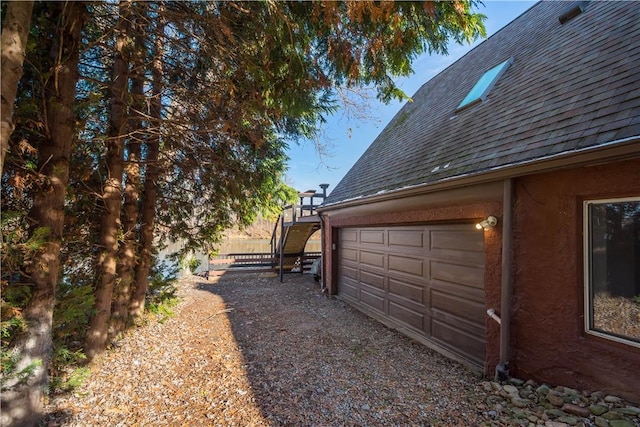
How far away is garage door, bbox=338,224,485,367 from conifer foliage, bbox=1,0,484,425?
2.50 m

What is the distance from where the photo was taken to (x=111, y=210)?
4406 millimetres

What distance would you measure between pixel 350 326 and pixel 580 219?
4414 millimetres

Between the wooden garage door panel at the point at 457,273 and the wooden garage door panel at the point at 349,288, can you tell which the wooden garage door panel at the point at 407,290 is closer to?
the wooden garage door panel at the point at 457,273

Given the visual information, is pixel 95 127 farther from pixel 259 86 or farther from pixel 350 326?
pixel 350 326

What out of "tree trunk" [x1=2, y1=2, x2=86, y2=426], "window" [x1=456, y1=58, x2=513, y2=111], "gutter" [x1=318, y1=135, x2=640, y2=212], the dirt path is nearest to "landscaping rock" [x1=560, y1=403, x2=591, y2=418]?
the dirt path

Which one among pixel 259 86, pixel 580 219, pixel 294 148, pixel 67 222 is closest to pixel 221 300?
pixel 294 148

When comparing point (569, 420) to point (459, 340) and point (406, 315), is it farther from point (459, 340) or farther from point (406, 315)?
point (406, 315)

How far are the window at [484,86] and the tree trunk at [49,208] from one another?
6077 millimetres

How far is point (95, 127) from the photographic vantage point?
4434mm

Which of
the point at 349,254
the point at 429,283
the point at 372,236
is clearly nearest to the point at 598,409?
the point at 429,283

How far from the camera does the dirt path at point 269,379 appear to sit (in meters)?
3.16

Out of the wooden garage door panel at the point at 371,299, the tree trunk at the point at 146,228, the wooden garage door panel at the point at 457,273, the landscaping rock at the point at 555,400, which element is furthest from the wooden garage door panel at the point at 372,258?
the tree trunk at the point at 146,228

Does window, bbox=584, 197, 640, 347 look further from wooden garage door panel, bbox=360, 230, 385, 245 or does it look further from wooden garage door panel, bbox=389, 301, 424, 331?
wooden garage door panel, bbox=360, 230, 385, 245

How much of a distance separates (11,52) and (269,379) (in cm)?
402
